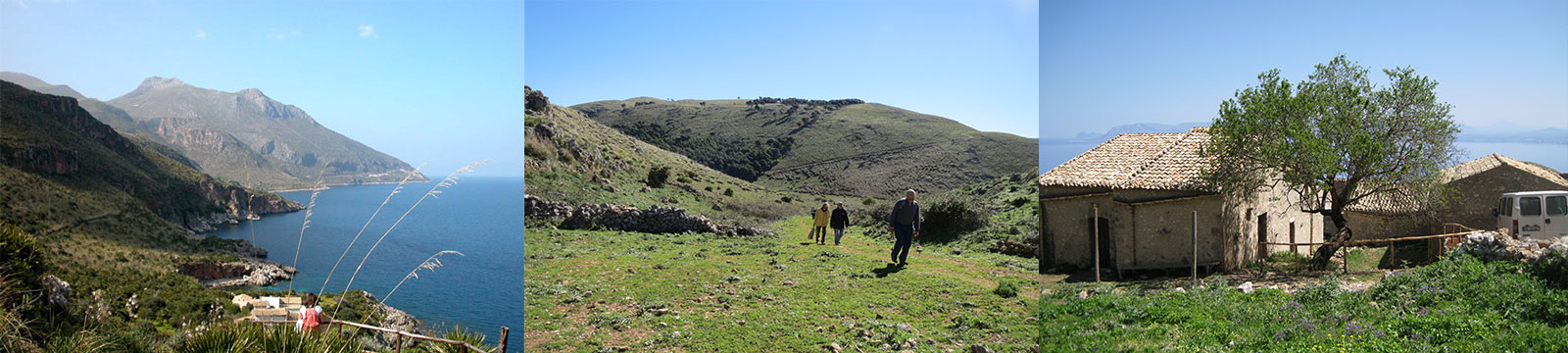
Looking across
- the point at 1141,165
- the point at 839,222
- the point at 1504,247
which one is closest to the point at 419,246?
the point at 1141,165

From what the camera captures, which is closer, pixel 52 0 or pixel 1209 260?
pixel 1209 260

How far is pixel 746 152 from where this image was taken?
5406 millimetres

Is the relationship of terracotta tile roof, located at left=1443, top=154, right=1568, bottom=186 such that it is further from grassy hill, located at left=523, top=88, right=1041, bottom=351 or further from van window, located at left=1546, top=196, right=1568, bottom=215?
grassy hill, located at left=523, top=88, right=1041, bottom=351

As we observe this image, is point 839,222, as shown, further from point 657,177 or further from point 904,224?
point 657,177

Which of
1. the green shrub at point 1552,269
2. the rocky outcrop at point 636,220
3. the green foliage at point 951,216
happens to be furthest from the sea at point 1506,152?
the rocky outcrop at point 636,220

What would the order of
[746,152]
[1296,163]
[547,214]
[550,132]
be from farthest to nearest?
1. [1296,163]
2. [746,152]
3. [550,132]
4. [547,214]

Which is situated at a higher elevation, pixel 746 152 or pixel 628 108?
pixel 628 108

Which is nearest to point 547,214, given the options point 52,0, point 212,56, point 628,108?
point 628,108

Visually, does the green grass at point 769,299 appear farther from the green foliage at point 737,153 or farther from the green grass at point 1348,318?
the green foliage at point 737,153

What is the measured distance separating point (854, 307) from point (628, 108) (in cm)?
259

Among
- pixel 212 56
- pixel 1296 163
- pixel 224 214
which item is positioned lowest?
pixel 224 214

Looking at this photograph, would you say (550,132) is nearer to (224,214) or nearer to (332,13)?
(332,13)

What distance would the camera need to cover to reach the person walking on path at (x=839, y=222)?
15.1 feet

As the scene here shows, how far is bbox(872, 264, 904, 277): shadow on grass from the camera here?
13.8ft
